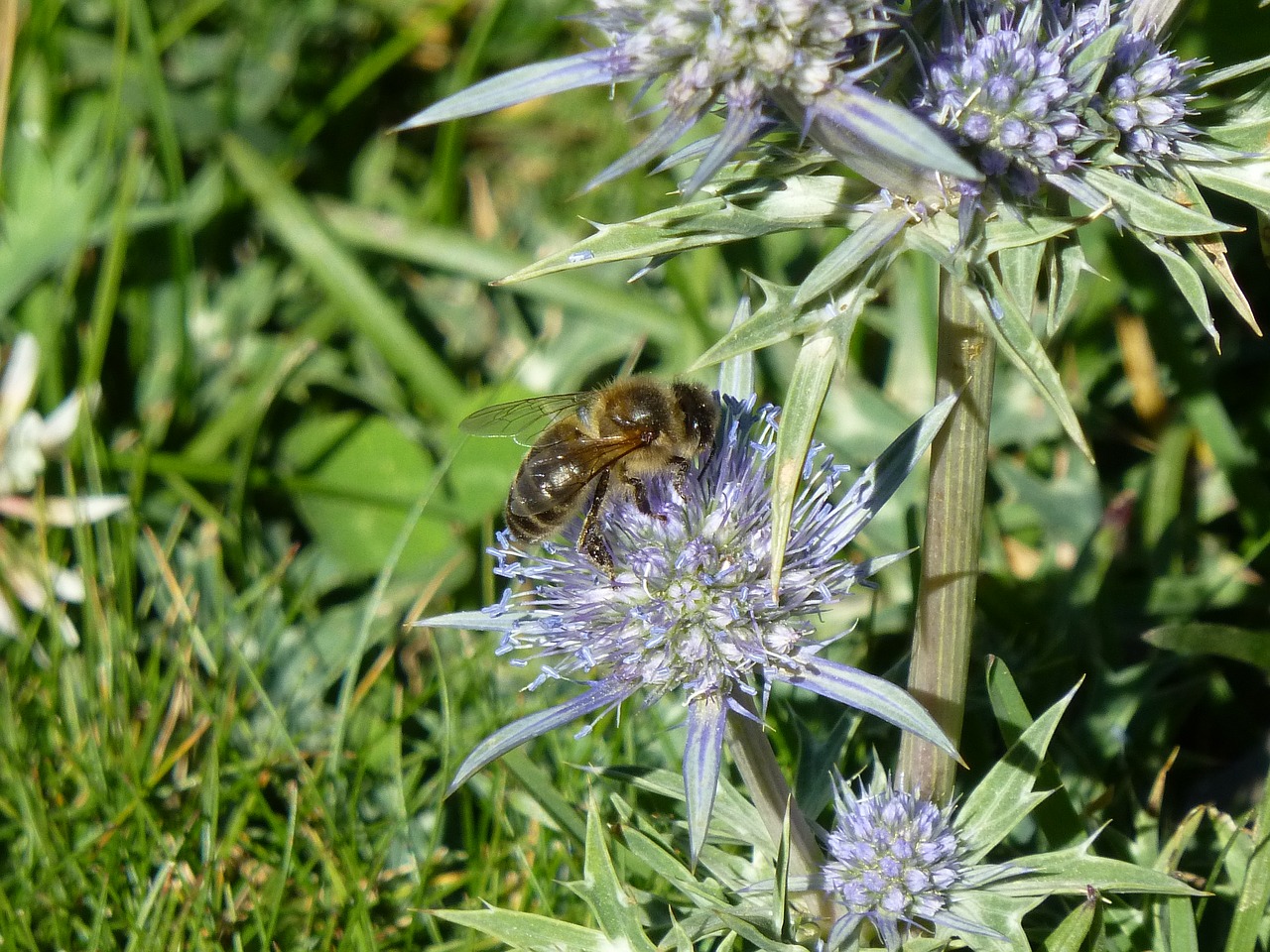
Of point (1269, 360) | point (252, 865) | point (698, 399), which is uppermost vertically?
point (698, 399)

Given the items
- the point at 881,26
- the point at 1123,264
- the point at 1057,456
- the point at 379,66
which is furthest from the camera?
the point at 379,66

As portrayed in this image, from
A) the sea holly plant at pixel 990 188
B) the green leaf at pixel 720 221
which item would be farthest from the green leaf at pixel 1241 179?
the green leaf at pixel 720 221

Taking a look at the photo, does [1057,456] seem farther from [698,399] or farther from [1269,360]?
[698,399]

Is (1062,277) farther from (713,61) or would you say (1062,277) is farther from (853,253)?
(713,61)

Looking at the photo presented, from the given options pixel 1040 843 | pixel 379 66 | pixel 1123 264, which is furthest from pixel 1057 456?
pixel 379 66

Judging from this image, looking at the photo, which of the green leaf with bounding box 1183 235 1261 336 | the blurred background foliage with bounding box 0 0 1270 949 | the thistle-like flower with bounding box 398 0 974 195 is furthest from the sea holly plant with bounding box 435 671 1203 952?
the thistle-like flower with bounding box 398 0 974 195

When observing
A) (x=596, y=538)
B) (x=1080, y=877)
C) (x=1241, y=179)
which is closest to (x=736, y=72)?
(x=1241, y=179)

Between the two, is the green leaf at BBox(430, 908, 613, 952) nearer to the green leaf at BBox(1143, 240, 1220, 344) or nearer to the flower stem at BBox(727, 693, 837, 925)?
the flower stem at BBox(727, 693, 837, 925)
